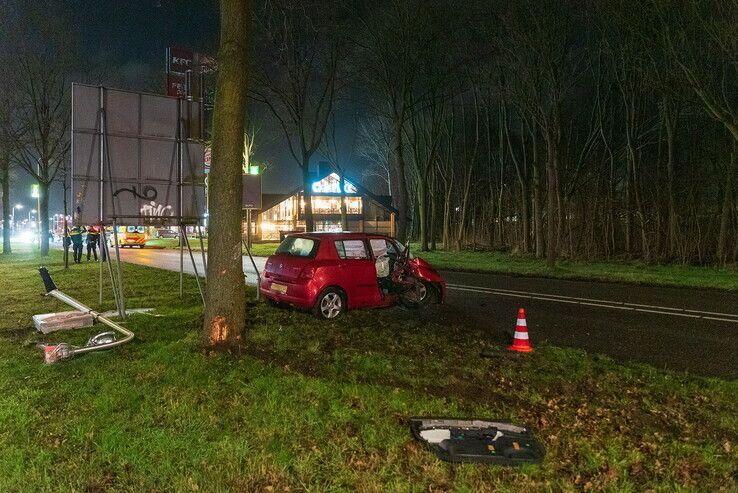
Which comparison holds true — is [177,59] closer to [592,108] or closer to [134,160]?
[134,160]

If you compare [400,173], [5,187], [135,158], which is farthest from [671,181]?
[5,187]

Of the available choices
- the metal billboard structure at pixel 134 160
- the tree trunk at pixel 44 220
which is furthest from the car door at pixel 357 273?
the tree trunk at pixel 44 220

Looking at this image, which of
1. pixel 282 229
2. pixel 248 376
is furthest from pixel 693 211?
pixel 282 229

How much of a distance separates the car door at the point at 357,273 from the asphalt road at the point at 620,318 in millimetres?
1242

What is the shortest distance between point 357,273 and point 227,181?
3485 mm

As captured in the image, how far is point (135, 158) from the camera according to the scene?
9461 mm

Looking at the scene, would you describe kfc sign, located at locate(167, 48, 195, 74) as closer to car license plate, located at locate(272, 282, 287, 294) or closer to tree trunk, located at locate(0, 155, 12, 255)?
car license plate, located at locate(272, 282, 287, 294)

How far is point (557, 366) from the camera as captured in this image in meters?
6.24

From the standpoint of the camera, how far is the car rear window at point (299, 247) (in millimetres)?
9211

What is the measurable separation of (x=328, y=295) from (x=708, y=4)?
629 inches

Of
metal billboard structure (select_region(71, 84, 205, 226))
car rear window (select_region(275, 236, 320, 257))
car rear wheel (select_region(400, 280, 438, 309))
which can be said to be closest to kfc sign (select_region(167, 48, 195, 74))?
metal billboard structure (select_region(71, 84, 205, 226))

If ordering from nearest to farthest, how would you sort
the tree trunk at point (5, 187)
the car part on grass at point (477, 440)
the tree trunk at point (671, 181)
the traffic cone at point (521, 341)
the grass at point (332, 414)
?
the grass at point (332, 414)
the car part on grass at point (477, 440)
the traffic cone at point (521, 341)
the tree trunk at point (671, 181)
the tree trunk at point (5, 187)

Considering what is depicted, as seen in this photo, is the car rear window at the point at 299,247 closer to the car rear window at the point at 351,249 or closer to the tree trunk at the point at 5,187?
the car rear window at the point at 351,249

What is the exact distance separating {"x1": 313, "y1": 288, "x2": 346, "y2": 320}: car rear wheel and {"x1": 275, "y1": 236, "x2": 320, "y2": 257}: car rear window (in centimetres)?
72
